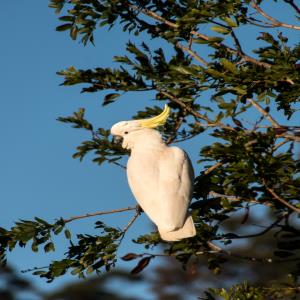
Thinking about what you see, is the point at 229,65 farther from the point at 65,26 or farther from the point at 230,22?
the point at 65,26

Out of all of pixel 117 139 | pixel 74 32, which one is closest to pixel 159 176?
pixel 117 139

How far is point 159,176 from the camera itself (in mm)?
4613

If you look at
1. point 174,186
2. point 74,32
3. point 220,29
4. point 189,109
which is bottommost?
point 174,186

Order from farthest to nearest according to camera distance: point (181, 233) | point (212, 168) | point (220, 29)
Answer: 1. point (220, 29)
2. point (212, 168)
3. point (181, 233)

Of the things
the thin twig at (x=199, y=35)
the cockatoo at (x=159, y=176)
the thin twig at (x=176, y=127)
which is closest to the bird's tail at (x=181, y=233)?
the cockatoo at (x=159, y=176)

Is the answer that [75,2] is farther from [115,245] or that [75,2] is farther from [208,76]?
[115,245]

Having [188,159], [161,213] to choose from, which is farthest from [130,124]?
[161,213]

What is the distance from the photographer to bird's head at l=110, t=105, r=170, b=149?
4922mm

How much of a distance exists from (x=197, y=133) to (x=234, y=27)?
32.7 inches

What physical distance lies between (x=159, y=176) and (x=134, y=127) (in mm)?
482

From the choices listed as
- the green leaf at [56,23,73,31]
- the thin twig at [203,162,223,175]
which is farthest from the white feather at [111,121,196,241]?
the green leaf at [56,23,73,31]

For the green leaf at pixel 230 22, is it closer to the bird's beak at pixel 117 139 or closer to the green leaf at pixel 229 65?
the green leaf at pixel 229 65

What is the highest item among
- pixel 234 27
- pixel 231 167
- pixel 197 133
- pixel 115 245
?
pixel 234 27

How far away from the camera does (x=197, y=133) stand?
17.3 feet
